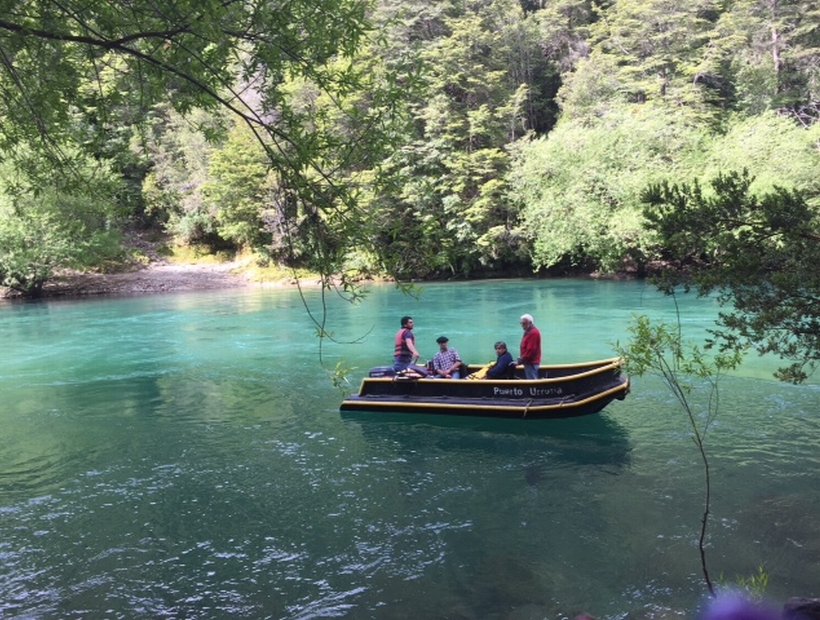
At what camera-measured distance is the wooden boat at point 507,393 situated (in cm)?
1080

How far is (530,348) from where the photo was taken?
449 inches

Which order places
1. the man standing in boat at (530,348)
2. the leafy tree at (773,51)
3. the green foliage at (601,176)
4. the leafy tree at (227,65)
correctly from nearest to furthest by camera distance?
the leafy tree at (227,65), the man standing in boat at (530,348), the green foliage at (601,176), the leafy tree at (773,51)

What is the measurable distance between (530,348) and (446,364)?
1762 millimetres

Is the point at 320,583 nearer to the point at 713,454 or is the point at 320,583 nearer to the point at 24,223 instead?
the point at 713,454

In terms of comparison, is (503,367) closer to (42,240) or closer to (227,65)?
(227,65)

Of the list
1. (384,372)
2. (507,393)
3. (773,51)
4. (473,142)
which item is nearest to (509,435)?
(507,393)

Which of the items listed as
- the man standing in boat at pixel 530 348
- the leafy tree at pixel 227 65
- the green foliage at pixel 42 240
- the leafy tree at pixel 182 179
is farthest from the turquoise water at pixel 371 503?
the leafy tree at pixel 182 179

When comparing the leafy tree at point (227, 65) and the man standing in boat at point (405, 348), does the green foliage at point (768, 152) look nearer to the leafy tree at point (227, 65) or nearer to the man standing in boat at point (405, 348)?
the man standing in boat at point (405, 348)

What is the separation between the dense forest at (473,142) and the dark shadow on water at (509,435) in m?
3.12

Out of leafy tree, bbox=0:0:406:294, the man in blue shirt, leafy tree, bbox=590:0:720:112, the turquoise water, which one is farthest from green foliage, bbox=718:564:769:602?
leafy tree, bbox=590:0:720:112

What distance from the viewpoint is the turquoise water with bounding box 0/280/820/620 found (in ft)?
20.2

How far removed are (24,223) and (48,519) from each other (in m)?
30.7

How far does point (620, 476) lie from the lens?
879cm

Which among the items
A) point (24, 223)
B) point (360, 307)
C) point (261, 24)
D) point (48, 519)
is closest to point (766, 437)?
point (261, 24)
